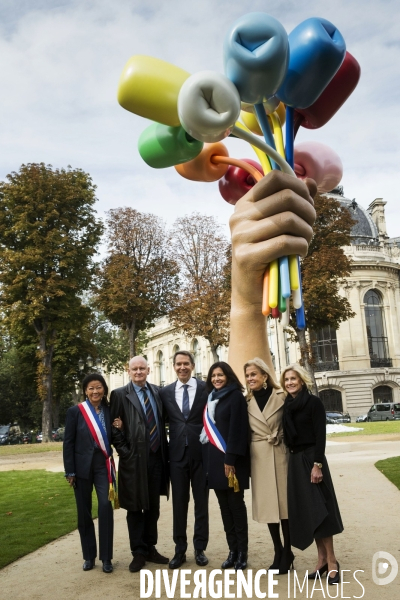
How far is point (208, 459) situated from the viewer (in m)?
5.88

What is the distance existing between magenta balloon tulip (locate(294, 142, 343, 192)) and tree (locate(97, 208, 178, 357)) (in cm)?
2278

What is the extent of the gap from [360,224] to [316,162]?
4619 centimetres

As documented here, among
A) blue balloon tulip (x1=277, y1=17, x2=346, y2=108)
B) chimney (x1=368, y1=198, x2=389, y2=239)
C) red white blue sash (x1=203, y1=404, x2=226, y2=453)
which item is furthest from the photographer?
chimney (x1=368, y1=198, x2=389, y2=239)

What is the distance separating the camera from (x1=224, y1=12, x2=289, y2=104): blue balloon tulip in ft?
23.9

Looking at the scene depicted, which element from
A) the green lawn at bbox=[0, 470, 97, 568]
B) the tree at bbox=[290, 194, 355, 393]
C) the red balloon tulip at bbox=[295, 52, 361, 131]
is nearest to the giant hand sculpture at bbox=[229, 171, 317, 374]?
the red balloon tulip at bbox=[295, 52, 361, 131]

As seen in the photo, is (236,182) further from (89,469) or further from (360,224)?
(360,224)

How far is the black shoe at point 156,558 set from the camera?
5961mm

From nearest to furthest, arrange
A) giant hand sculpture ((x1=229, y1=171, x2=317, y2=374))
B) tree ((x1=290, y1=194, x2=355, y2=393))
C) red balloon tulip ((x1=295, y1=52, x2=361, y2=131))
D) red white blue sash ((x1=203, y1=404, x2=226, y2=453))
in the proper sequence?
red white blue sash ((x1=203, y1=404, x2=226, y2=453)) < giant hand sculpture ((x1=229, y1=171, x2=317, y2=374)) < red balloon tulip ((x1=295, y1=52, x2=361, y2=131)) < tree ((x1=290, y1=194, x2=355, y2=393))

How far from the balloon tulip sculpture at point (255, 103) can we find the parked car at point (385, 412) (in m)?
33.7

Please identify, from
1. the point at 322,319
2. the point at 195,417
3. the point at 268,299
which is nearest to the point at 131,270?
the point at 322,319

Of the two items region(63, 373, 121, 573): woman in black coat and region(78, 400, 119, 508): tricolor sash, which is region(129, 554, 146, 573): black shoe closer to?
region(63, 373, 121, 573): woman in black coat

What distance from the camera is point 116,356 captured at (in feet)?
145

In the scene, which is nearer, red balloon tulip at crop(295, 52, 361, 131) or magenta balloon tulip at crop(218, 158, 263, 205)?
red balloon tulip at crop(295, 52, 361, 131)

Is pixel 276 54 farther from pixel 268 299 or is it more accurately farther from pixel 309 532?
pixel 309 532
